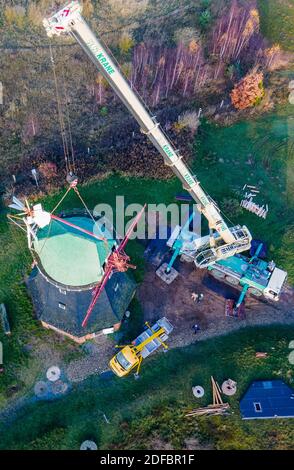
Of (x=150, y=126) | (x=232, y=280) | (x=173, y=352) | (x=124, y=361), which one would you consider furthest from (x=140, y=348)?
(x=150, y=126)

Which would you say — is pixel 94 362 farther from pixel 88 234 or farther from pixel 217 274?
pixel 217 274

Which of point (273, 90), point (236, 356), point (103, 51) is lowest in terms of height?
point (236, 356)

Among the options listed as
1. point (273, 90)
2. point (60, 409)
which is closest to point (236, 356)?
point (60, 409)

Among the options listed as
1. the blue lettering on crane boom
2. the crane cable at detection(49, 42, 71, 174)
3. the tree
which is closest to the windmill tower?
the crane cable at detection(49, 42, 71, 174)

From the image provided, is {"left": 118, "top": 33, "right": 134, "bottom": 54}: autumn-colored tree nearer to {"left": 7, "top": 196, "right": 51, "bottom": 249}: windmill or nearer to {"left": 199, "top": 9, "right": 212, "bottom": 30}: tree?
{"left": 199, "top": 9, "right": 212, "bottom": 30}: tree
